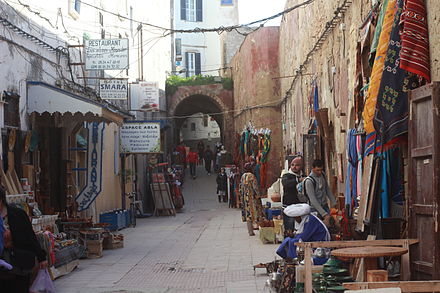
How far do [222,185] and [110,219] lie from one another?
32.1 ft

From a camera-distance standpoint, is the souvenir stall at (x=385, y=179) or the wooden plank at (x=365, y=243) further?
the souvenir stall at (x=385, y=179)

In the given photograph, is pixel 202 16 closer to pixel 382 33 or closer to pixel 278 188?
pixel 278 188

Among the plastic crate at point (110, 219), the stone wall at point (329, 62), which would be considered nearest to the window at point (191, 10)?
the stone wall at point (329, 62)

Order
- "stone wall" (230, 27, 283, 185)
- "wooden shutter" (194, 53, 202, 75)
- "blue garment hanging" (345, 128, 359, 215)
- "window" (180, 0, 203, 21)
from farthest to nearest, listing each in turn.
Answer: "wooden shutter" (194, 53, 202, 75), "window" (180, 0, 203, 21), "stone wall" (230, 27, 283, 185), "blue garment hanging" (345, 128, 359, 215)

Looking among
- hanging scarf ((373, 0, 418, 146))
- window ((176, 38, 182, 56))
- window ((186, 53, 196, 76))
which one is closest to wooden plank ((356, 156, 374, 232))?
hanging scarf ((373, 0, 418, 146))

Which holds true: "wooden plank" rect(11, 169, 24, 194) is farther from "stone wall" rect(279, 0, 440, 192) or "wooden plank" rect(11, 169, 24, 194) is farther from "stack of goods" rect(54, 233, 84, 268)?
"stone wall" rect(279, 0, 440, 192)

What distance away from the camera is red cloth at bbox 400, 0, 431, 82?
5.52 m

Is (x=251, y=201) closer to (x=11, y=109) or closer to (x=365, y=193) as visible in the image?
(x=11, y=109)

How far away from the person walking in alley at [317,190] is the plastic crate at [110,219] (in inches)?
345

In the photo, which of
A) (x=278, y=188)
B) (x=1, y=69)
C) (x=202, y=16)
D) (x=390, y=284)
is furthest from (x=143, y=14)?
(x=390, y=284)

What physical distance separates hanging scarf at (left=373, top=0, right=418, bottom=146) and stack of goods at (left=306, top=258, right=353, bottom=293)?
1298 mm

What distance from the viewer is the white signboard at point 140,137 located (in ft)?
62.0

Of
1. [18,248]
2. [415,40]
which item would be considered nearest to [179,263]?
[18,248]

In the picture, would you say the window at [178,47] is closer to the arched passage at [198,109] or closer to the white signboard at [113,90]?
the arched passage at [198,109]
